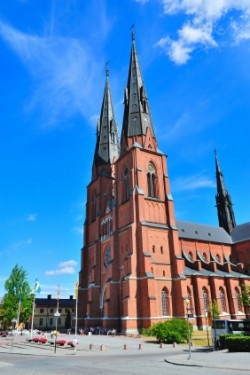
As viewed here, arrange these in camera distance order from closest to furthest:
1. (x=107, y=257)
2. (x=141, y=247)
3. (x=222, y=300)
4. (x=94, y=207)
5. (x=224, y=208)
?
(x=141, y=247) → (x=107, y=257) → (x=222, y=300) → (x=94, y=207) → (x=224, y=208)

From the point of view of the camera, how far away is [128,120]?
2095 inches

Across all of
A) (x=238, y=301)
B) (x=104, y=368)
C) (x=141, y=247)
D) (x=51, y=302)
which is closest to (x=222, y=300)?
(x=238, y=301)

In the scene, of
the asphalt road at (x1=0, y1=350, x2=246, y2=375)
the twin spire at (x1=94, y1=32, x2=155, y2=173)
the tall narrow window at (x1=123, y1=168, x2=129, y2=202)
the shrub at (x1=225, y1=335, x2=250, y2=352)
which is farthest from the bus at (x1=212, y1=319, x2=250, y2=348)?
the twin spire at (x1=94, y1=32, x2=155, y2=173)

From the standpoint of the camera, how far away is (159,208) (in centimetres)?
4700

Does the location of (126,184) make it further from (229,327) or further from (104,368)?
(104,368)

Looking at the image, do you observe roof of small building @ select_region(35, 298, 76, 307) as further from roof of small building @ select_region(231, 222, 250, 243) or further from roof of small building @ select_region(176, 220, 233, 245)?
roof of small building @ select_region(231, 222, 250, 243)

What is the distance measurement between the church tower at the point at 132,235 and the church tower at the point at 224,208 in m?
28.5

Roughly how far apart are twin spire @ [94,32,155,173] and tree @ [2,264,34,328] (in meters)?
25.6

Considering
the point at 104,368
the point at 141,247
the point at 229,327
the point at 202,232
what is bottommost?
the point at 104,368

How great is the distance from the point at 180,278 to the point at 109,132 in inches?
1299

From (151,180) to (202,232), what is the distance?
65.8 feet

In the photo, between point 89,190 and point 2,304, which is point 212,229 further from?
point 2,304

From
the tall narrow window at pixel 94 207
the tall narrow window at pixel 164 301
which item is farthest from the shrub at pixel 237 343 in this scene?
the tall narrow window at pixel 94 207

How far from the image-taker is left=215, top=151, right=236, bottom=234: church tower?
71.4 metres
